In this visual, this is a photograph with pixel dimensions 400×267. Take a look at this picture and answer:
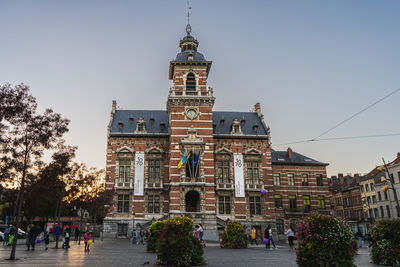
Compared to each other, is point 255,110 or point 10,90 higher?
point 255,110

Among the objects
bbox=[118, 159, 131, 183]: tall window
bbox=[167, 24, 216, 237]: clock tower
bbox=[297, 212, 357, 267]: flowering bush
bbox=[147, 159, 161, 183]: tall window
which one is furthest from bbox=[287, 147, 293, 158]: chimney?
bbox=[297, 212, 357, 267]: flowering bush

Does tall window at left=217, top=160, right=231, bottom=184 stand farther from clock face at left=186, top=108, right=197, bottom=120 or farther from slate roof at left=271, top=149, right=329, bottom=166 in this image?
slate roof at left=271, top=149, right=329, bottom=166

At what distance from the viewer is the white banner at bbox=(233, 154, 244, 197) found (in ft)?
137

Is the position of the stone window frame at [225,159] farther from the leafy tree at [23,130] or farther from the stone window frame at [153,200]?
the leafy tree at [23,130]

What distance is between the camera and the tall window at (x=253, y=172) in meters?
43.1

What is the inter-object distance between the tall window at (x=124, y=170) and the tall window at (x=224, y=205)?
12343 mm

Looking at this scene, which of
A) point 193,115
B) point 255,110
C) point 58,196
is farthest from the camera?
point 255,110

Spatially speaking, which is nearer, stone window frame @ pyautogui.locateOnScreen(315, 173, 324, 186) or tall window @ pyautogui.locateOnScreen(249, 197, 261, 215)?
tall window @ pyautogui.locateOnScreen(249, 197, 261, 215)

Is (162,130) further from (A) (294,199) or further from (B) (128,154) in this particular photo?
(A) (294,199)

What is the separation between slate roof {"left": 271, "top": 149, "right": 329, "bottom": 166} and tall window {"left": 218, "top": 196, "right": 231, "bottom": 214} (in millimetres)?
9935

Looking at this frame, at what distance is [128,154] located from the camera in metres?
41.6

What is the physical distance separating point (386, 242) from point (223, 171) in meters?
29.4

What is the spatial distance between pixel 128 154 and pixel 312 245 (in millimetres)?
33894

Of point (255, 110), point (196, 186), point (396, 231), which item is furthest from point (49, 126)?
point (255, 110)
